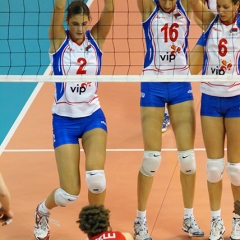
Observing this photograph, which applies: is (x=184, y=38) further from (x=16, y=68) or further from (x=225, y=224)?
(x=16, y=68)

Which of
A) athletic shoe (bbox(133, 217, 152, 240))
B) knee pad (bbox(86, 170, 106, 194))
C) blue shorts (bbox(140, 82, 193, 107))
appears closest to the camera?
knee pad (bbox(86, 170, 106, 194))

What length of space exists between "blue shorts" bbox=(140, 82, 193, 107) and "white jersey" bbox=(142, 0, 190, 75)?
12 cm

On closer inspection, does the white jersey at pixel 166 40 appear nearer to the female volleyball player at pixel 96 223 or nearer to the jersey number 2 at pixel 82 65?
A: the jersey number 2 at pixel 82 65

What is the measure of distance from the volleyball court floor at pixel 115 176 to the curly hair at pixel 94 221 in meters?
1.71

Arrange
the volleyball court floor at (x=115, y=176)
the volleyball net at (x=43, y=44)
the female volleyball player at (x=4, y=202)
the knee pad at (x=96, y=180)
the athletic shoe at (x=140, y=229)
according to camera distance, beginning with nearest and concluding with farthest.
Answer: the female volleyball player at (x=4, y=202), the knee pad at (x=96, y=180), the athletic shoe at (x=140, y=229), the volleyball court floor at (x=115, y=176), the volleyball net at (x=43, y=44)

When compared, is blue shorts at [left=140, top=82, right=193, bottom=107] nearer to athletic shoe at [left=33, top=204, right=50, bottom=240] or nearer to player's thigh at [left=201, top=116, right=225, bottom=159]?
player's thigh at [left=201, top=116, right=225, bottom=159]

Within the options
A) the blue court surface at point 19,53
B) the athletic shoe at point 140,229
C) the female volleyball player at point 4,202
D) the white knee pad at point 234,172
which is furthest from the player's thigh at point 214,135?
the blue court surface at point 19,53

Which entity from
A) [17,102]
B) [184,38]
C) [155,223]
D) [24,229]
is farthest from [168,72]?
[17,102]

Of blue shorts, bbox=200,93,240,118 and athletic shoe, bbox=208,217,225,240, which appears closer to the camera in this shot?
blue shorts, bbox=200,93,240,118

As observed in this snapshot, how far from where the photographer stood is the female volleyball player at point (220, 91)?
21.1ft

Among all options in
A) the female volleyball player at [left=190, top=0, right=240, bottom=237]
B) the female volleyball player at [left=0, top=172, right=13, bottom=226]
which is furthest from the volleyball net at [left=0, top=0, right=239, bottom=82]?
the female volleyball player at [left=0, top=172, right=13, bottom=226]

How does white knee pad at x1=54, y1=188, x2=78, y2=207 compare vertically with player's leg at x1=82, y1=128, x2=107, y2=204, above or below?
below

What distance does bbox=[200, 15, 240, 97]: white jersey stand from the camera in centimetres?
642

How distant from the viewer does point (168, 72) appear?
6.63 m
